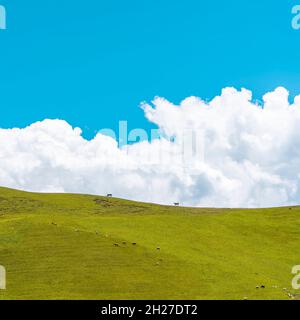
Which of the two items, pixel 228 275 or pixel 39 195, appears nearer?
pixel 228 275

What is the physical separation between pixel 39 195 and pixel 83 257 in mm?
63314

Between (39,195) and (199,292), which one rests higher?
(39,195)

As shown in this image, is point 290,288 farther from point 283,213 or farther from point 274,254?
point 283,213

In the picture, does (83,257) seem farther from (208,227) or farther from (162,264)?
(208,227)

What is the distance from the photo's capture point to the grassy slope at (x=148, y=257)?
50000mm

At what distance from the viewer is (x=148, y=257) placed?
56.8 m

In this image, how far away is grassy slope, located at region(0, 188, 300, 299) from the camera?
5000 cm
